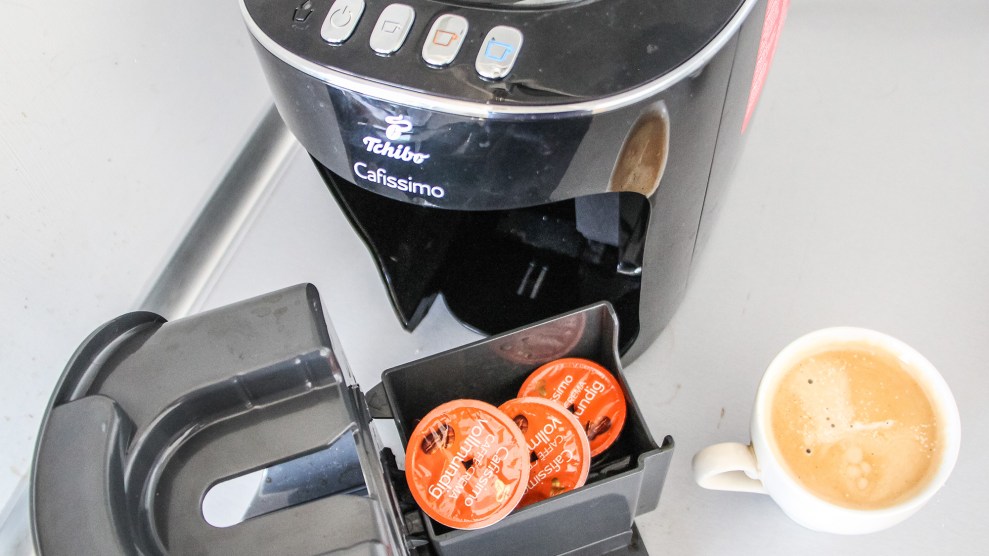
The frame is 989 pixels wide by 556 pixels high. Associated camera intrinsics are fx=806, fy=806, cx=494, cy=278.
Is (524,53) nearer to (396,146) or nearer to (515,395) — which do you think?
(396,146)

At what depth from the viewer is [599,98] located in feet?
1.27

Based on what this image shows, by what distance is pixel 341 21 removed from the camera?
416mm

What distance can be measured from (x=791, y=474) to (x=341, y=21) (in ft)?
1.21

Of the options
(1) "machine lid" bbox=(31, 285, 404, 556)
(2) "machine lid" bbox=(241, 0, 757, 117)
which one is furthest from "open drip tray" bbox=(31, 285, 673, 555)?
(2) "machine lid" bbox=(241, 0, 757, 117)

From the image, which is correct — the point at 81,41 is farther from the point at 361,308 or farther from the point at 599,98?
the point at 599,98

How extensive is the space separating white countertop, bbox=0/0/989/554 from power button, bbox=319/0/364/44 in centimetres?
30

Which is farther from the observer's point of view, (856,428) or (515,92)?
(856,428)

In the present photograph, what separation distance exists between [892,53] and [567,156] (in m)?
0.54

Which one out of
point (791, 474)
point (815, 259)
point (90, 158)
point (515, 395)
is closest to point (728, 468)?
point (791, 474)

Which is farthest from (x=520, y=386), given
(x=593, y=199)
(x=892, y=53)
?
(x=892, y=53)

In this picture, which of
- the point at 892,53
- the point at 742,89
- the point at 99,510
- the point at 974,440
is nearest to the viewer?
the point at 99,510

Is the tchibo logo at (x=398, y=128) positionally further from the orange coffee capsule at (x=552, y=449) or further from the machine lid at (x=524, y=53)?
the orange coffee capsule at (x=552, y=449)

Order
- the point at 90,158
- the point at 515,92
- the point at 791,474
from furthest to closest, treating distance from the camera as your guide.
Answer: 1. the point at 90,158
2. the point at 791,474
3. the point at 515,92

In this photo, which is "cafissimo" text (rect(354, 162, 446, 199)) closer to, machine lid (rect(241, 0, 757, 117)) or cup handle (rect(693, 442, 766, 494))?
machine lid (rect(241, 0, 757, 117))
